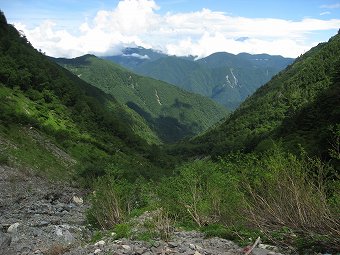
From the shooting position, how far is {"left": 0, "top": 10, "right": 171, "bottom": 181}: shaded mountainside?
59750 millimetres

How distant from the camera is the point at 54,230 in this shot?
2789 centimetres

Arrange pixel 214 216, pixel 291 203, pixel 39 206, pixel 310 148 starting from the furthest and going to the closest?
pixel 310 148 < pixel 39 206 < pixel 214 216 < pixel 291 203

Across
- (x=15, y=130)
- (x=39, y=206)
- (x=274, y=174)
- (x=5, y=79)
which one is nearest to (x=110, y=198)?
(x=39, y=206)

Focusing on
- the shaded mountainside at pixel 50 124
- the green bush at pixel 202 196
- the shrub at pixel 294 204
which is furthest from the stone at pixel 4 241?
the shaded mountainside at pixel 50 124

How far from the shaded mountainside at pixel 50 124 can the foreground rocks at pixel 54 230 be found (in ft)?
23.9

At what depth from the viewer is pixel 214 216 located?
25984mm

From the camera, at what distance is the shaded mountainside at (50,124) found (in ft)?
196

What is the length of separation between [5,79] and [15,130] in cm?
4244

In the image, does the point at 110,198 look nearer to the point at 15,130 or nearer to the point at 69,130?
the point at 15,130

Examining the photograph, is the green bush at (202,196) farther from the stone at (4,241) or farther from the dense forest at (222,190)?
the stone at (4,241)

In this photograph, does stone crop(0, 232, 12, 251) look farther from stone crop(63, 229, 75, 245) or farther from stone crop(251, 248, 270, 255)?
stone crop(251, 248, 270, 255)

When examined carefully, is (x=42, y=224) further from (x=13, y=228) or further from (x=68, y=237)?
(x=68, y=237)

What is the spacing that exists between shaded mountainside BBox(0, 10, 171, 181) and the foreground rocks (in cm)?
728

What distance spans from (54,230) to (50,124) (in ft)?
232
